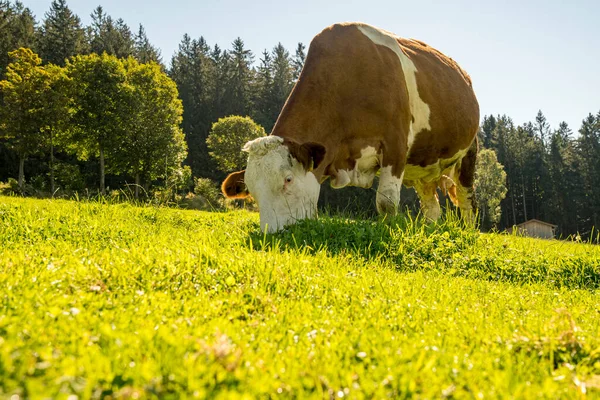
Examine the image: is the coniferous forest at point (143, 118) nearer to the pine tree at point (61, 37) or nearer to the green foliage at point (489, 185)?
the pine tree at point (61, 37)

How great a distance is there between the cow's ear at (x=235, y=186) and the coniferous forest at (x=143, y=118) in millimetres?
10735

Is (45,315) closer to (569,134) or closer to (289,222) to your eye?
(289,222)

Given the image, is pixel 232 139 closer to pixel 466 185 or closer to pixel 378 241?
pixel 466 185

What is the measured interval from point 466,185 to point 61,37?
58925mm

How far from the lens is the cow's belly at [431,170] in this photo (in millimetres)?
9312

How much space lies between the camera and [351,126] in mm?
7070

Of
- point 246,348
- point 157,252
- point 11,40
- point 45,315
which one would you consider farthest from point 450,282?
point 11,40

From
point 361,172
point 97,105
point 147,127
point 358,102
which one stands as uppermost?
point 97,105

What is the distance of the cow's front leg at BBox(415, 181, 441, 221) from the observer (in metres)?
10.9

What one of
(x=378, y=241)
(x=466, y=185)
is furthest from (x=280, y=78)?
(x=378, y=241)

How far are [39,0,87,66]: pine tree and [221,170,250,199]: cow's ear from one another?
51.4m

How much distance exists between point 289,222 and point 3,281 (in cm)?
412

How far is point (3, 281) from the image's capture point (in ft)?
7.51

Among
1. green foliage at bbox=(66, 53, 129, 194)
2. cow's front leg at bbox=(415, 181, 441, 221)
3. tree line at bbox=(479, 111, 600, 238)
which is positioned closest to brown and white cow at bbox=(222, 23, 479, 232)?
cow's front leg at bbox=(415, 181, 441, 221)
